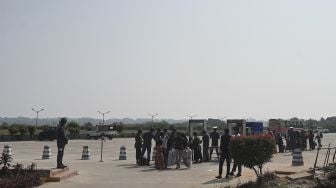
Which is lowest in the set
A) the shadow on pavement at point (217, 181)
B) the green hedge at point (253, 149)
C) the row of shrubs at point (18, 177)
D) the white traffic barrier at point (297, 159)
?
the shadow on pavement at point (217, 181)

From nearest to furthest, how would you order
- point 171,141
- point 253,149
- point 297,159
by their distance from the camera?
point 253,149, point 297,159, point 171,141

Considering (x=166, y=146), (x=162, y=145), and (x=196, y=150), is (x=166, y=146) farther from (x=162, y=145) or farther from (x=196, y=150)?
(x=196, y=150)

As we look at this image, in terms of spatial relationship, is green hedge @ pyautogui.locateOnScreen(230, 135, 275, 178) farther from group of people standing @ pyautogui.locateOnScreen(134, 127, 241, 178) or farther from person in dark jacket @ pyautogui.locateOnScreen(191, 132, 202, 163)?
person in dark jacket @ pyautogui.locateOnScreen(191, 132, 202, 163)

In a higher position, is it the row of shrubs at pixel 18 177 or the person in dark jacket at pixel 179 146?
the person in dark jacket at pixel 179 146

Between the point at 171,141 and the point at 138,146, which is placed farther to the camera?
the point at 138,146

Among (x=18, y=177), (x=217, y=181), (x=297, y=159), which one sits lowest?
(x=217, y=181)

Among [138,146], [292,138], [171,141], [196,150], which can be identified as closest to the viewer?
[171,141]

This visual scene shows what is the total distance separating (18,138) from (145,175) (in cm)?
4650

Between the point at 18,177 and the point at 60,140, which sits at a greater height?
the point at 60,140

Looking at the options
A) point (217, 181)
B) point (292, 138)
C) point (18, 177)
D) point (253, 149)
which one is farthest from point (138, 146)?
point (292, 138)

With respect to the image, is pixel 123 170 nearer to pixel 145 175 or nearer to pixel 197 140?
pixel 145 175

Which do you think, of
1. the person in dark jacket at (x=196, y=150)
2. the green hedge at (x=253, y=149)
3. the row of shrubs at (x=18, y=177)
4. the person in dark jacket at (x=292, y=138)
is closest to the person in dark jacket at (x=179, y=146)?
the person in dark jacket at (x=196, y=150)

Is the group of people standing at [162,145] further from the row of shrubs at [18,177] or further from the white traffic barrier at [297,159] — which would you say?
the row of shrubs at [18,177]

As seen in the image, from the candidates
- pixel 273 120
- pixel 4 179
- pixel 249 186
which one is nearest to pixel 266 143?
pixel 249 186
